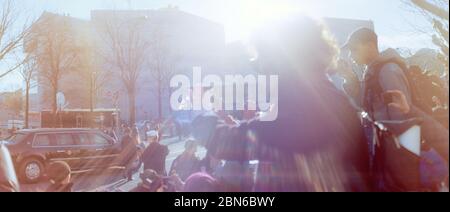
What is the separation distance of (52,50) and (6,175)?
56 centimetres

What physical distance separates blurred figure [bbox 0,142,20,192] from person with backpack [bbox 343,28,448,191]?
1.36 meters

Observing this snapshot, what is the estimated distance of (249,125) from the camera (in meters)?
1.45

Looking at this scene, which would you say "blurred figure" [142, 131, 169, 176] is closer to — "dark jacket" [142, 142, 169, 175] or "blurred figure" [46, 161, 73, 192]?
"dark jacket" [142, 142, 169, 175]

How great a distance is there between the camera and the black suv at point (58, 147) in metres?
1.93

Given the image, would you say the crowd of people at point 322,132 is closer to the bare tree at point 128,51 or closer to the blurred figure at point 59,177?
the bare tree at point 128,51

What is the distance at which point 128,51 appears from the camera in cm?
188

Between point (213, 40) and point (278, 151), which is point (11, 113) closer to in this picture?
point (213, 40)

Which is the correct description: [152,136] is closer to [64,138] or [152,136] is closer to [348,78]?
[64,138]

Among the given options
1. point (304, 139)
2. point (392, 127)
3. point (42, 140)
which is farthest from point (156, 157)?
point (392, 127)

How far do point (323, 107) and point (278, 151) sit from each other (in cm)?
21

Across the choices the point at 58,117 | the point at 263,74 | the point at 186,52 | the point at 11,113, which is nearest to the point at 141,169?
the point at 58,117

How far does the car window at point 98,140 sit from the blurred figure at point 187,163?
0.39 metres

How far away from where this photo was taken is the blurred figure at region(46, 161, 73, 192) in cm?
175

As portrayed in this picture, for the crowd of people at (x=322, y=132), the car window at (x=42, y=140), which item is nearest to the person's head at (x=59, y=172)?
the car window at (x=42, y=140)
